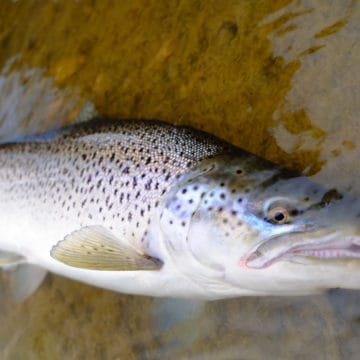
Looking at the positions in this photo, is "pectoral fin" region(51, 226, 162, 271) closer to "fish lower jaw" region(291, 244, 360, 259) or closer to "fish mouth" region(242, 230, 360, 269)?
"fish mouth" region(242, 230, 360, 269)

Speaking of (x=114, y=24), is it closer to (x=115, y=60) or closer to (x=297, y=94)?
(x=115, y=60)

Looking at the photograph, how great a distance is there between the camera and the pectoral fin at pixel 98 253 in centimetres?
191

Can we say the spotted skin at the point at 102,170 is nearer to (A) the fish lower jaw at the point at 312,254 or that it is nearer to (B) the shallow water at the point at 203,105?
(B) the shallow water at the point at 203,105

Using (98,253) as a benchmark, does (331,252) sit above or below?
above

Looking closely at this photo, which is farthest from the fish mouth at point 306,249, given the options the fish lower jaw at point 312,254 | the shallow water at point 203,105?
the shallow water at point 203,105

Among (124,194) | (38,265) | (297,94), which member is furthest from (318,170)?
(38,265)

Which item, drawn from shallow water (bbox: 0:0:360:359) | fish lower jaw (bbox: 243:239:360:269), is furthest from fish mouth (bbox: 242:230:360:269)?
shallow water (bbox: 0:0:360:359)

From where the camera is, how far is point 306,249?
1.64m

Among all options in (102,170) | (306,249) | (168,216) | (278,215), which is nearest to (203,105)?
(102,170)

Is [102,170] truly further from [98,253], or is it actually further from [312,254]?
[312,254]

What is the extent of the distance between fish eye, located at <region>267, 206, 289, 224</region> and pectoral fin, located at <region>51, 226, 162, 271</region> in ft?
1.42

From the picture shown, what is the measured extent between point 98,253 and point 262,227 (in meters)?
0.60

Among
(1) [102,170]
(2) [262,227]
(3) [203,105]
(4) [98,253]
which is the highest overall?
(3) [203,105]

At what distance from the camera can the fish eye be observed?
1698 millimetres
